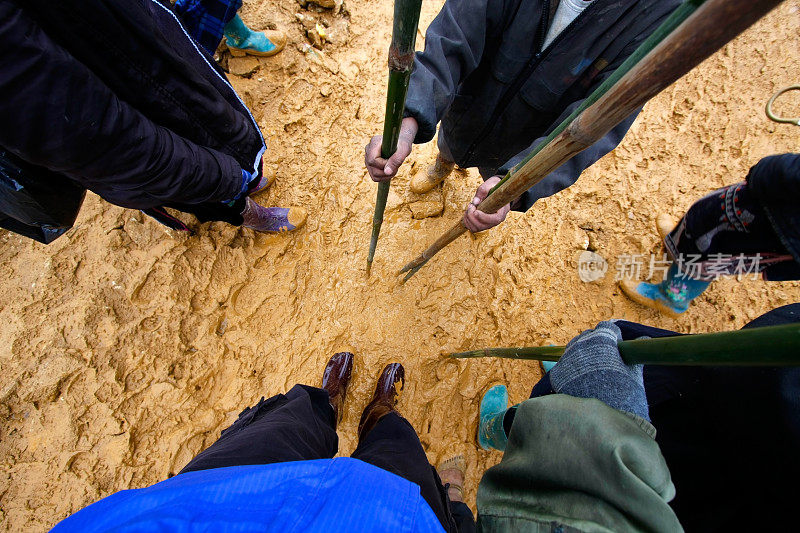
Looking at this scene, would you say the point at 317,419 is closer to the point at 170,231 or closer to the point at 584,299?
the point at 170,231

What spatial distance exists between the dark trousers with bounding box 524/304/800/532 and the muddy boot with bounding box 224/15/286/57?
3.27 meters

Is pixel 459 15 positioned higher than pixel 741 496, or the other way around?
pixel 459 15

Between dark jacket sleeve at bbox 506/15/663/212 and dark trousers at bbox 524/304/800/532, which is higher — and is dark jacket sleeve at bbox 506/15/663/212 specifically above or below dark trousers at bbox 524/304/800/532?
above

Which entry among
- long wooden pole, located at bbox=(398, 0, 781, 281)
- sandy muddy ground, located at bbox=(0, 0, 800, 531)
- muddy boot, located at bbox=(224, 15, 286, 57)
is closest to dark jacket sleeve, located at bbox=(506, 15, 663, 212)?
long wooden pole, located at bbox=(398, 0, 781, 281)

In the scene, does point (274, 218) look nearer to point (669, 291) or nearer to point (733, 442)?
point (733, 442)

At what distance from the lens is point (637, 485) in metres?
0.53

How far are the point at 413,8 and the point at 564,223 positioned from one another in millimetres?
2226

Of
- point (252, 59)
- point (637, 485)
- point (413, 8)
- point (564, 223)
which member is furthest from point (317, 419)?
point (252, 59)

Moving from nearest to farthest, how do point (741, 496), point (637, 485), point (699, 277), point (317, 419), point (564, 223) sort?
point (637, 485) → point (741, 496) → point (317, 419) → point (699, 277) → point (564, 223)

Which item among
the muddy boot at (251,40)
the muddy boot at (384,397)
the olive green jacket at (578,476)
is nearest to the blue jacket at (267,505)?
the olive green jacket at (578,476)

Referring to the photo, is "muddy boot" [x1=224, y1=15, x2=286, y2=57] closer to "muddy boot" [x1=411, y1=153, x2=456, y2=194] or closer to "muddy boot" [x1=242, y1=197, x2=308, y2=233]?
"muddy boot" [x1=242, y1=197, x2=308, y2=233]

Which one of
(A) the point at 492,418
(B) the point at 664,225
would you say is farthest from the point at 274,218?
(B) the point at 664,225

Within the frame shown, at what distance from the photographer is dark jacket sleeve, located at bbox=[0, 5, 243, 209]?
32.3 inches

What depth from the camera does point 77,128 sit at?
94 centimetres
